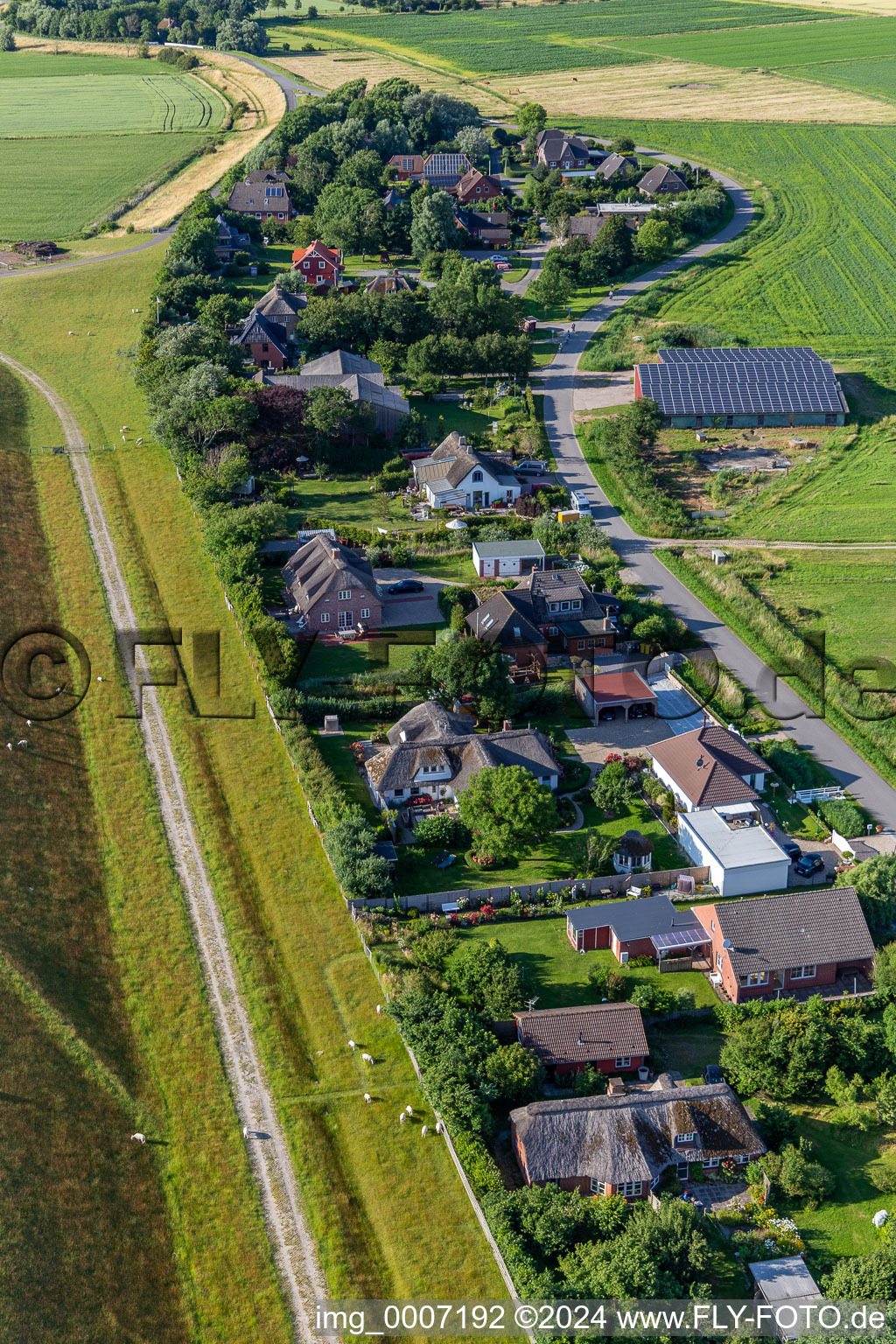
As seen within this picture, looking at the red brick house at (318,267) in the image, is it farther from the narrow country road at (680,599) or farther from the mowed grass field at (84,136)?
the mowed grass field at (84,136)

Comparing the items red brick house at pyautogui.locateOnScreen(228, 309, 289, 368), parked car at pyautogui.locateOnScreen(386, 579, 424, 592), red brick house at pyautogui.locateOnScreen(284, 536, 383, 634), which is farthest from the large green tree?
red brick house at pyautogui.locateOnScreen(228, 309, 289, 368)

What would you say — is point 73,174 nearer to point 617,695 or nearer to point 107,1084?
point 617,695

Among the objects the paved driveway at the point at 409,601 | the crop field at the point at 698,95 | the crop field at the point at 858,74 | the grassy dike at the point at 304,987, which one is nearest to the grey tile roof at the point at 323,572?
the paved driveway at the point at 409,601

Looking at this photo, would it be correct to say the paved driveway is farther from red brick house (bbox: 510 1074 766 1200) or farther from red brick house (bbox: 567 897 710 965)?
red brick house (bbox: 510 1074 766 1200)

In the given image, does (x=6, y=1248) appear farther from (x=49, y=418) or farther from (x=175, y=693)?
(x=49, y=418)

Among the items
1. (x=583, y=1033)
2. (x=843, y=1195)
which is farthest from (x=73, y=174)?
(x=843, y=1195)
